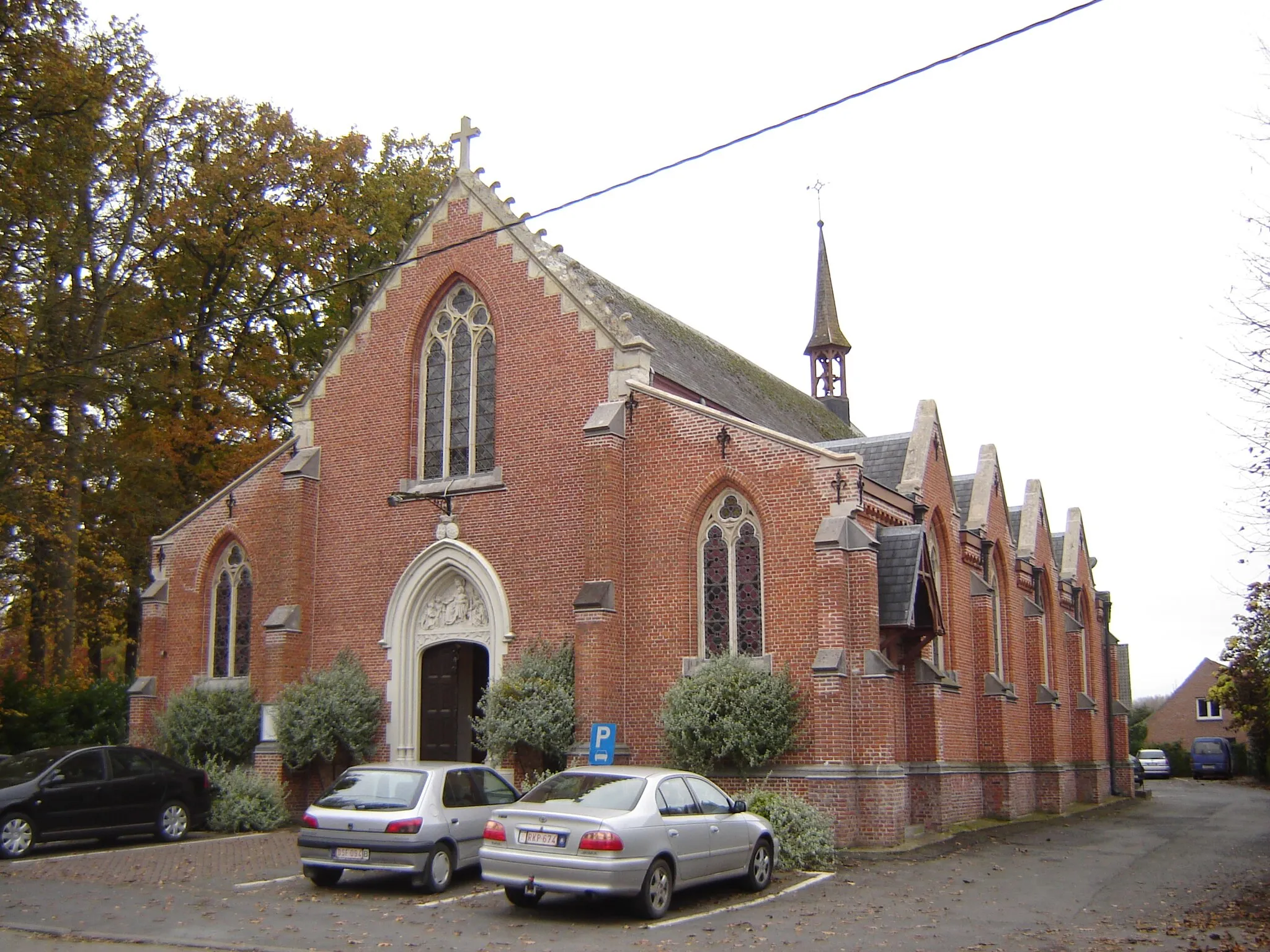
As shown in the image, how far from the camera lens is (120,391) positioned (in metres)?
24.4

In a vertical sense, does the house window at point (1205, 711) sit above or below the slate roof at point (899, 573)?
below

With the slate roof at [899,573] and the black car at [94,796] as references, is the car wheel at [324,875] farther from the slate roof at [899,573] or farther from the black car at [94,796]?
the slate roof at [899,573]

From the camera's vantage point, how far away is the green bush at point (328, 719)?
20.9 meters

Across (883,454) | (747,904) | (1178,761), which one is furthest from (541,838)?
(1178,761)

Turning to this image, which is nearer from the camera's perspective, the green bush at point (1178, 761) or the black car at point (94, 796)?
the black car at point (94, 796)

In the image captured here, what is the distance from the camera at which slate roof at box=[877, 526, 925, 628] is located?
18.2 meters

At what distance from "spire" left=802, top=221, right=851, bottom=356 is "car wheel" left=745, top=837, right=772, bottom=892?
1123 inches

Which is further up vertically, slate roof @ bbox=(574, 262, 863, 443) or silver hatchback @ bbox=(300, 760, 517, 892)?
slate roof @ bbox=(574, 262, 863, 443)

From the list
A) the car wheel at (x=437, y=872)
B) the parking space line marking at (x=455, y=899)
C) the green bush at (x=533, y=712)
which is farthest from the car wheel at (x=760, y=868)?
the green bush at (x=533, y=712)

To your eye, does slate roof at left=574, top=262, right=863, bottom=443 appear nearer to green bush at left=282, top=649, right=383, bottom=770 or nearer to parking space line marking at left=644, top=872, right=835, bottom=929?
green bush at left=282, top=649, right=383, bottom=770

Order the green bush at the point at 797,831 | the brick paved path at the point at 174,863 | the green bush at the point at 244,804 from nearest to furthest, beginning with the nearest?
the brick paved path at the point at 174,863
the green bush at the point at 797,831
the green bush at the point at 244,804

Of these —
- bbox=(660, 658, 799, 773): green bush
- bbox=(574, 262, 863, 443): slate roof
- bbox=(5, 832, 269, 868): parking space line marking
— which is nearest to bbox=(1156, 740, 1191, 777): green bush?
bbox=(574, 262, 863, 443): slate roof

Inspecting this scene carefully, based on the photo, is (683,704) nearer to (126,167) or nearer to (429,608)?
(429,608)

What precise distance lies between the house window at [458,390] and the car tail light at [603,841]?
10.6m
